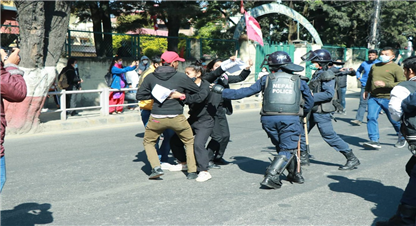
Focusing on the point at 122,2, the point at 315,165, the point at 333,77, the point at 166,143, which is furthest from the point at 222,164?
the point at 122,2

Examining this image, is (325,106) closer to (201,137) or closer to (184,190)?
(201,137)

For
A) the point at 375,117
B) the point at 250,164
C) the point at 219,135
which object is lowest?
the point at 250,164

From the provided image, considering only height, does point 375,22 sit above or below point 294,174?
above

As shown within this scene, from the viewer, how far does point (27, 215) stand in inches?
195

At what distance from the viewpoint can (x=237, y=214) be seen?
5000mm

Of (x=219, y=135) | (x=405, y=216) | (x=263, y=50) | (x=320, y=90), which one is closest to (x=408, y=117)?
(x=405, y=216)

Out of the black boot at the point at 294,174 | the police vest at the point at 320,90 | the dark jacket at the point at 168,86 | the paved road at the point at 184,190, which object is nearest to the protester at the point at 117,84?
the paved road at the point at 184,190

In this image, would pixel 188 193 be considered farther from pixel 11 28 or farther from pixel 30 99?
pixel 11 28

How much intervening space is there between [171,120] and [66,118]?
21.3ft

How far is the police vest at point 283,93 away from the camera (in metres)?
5.86

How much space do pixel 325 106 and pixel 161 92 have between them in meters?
2.38

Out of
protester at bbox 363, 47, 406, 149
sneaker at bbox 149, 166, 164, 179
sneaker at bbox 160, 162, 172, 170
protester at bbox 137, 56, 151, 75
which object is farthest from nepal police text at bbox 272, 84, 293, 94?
protester at bbox 137, 56, 151, 75

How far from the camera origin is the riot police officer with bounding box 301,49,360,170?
22.8 feet

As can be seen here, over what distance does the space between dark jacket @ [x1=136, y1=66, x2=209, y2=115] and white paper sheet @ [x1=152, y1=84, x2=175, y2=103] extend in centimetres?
7
